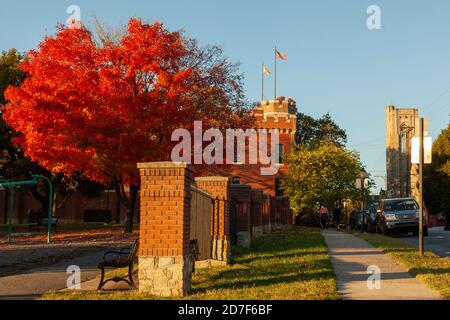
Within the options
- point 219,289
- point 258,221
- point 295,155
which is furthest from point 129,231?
point 295,155

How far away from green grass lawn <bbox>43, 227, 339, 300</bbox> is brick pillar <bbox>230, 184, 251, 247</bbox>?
6.14 feet

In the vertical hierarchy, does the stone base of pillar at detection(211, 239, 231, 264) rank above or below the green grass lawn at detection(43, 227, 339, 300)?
above

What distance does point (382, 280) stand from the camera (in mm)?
11398

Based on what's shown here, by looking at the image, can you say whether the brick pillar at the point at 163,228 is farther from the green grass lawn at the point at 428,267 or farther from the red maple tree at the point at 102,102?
the red maple tree at the point at 102,102

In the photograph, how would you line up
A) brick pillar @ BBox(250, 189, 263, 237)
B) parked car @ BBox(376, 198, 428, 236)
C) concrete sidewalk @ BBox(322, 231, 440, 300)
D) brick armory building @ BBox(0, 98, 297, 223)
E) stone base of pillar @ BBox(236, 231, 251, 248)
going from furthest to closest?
brick armory building @ BBox(0, 98, 297, 223), parked car @ BBox(376, 198, 428, 236), brick pillar @ BBox(250, 189, 263, 237), stone base of pillar @ BBox(236, 231, 251, 248), concrete sidewalk @ BBox(322, 231, 440, 300)

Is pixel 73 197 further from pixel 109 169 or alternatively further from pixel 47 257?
pixel 47 257

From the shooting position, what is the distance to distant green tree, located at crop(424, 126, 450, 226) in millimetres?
55531

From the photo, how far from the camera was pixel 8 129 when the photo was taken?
35469 mm

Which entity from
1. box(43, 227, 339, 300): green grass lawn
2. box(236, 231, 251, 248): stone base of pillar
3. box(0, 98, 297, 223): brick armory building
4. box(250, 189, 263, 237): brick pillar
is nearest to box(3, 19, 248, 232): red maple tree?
box(250, 189, 263, 237): brick pillar

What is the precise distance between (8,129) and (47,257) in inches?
810

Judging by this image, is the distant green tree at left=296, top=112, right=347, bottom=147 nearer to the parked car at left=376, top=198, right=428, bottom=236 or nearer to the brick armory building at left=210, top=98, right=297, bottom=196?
the brick armory building at left=210, top=98, right=297, bottom=196

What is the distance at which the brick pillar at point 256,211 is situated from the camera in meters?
23.0

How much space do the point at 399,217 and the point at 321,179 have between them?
1680 cm

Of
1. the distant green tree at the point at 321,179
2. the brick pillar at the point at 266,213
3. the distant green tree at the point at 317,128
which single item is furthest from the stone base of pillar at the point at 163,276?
the distant green tree at the point at 317,128
